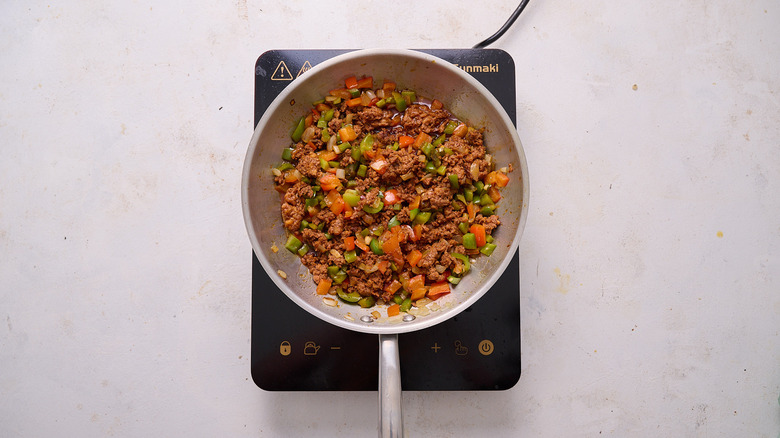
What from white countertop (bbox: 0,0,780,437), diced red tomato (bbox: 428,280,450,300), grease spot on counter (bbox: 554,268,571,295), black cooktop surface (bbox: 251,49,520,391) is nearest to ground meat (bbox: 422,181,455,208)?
diced red tomato (bbox: 428,280,450,300)

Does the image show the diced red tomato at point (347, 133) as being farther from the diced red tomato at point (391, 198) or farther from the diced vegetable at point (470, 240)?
the diced vegetable at point (470, 240)

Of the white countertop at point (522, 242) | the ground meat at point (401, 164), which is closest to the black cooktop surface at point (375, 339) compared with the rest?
the white countertop at point (522, 242)

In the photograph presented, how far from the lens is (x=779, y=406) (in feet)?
5.65

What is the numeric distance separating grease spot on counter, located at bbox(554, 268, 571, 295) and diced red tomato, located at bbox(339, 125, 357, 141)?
0.83 meters

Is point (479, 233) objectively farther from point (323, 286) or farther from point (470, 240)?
point (323, 286)

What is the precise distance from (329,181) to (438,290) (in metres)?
0.43

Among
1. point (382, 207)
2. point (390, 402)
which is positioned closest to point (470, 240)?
point (382, 207)

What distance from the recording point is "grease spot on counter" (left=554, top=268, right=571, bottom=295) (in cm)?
169

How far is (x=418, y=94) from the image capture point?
A: 1.46 m

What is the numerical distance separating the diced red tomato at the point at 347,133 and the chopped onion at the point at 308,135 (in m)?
0.08

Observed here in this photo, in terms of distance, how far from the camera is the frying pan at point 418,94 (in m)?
1.24

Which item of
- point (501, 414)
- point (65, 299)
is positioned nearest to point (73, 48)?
point (65, 299)

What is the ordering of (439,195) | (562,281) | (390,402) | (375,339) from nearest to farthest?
(390,402) < (439,195) < (375,339) < (562,281)

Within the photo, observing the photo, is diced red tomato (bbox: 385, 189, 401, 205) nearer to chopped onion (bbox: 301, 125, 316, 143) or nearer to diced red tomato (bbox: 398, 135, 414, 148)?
diced red tomato (bbox: 398, 135, 414, 148)
